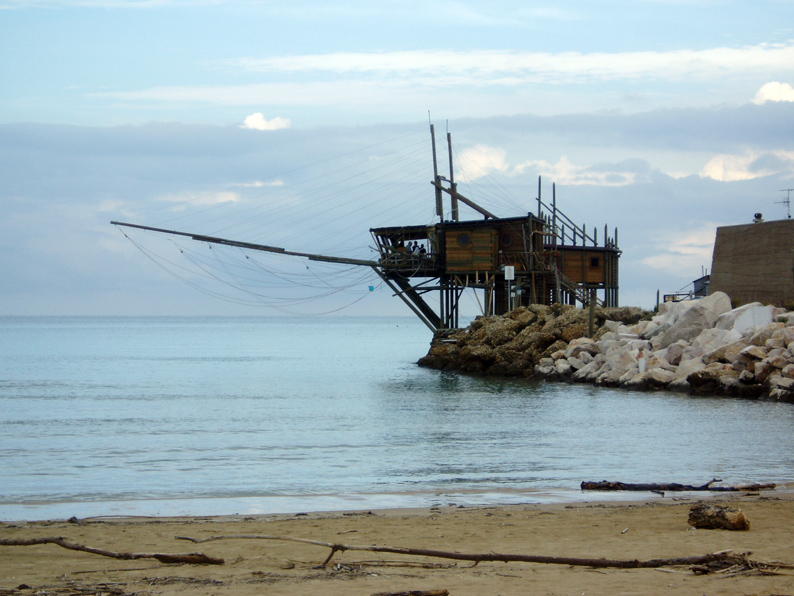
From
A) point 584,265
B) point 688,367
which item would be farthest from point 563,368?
point 584,265

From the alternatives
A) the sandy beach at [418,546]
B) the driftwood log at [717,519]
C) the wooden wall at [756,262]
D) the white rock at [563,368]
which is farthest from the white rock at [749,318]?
the driftwood log at [717,519]

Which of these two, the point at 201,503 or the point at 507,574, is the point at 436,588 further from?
the point at 201,503

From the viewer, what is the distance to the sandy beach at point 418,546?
603 cm

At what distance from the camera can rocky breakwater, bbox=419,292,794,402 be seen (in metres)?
23.4

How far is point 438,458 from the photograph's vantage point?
588 inches

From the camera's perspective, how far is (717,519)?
26.6 ft

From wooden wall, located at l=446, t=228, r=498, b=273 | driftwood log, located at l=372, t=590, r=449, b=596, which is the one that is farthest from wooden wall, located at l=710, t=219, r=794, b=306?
driftwood log, located at l=372, t=590, r=449, b=596

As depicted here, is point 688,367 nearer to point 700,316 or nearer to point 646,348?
point 700,316

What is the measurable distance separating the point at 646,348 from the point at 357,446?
16.3 meters

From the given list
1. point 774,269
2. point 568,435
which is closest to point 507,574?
point 568,435

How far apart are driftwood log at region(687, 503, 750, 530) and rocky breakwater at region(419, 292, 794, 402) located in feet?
50.6

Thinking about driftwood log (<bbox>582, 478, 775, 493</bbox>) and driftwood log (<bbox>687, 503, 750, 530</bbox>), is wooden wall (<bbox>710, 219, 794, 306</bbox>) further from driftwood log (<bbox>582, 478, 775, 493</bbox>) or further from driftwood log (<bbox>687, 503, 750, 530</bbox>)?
driftwood log (<bbox>687, 503, 750, 530</bbox>)

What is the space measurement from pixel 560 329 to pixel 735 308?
8767mm

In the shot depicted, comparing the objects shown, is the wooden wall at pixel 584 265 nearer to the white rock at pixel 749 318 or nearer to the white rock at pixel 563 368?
the white rock at pixel 563 368
